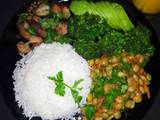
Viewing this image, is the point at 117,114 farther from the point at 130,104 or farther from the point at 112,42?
the point at 112,42

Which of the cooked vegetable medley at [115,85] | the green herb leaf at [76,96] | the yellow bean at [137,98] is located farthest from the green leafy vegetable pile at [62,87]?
the yellow bean at [137,98]

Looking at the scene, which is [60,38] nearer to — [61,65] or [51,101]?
[61,65]

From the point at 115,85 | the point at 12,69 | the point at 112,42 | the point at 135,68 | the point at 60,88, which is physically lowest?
the point at 12,69

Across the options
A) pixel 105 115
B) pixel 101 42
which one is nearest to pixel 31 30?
pixel 101 42

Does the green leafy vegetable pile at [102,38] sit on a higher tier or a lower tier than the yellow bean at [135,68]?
higher

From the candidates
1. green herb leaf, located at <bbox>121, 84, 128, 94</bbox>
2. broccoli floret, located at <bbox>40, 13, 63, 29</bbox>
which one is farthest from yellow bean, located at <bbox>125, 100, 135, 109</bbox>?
broccoli floret, located at <bbox>40, 13, 63, 29</bbox>

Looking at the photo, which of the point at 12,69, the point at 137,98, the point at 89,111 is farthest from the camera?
the point at 12,69

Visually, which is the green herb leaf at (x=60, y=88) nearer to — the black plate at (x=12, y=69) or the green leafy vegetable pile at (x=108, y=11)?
the black plate at (x=12, y=69)
